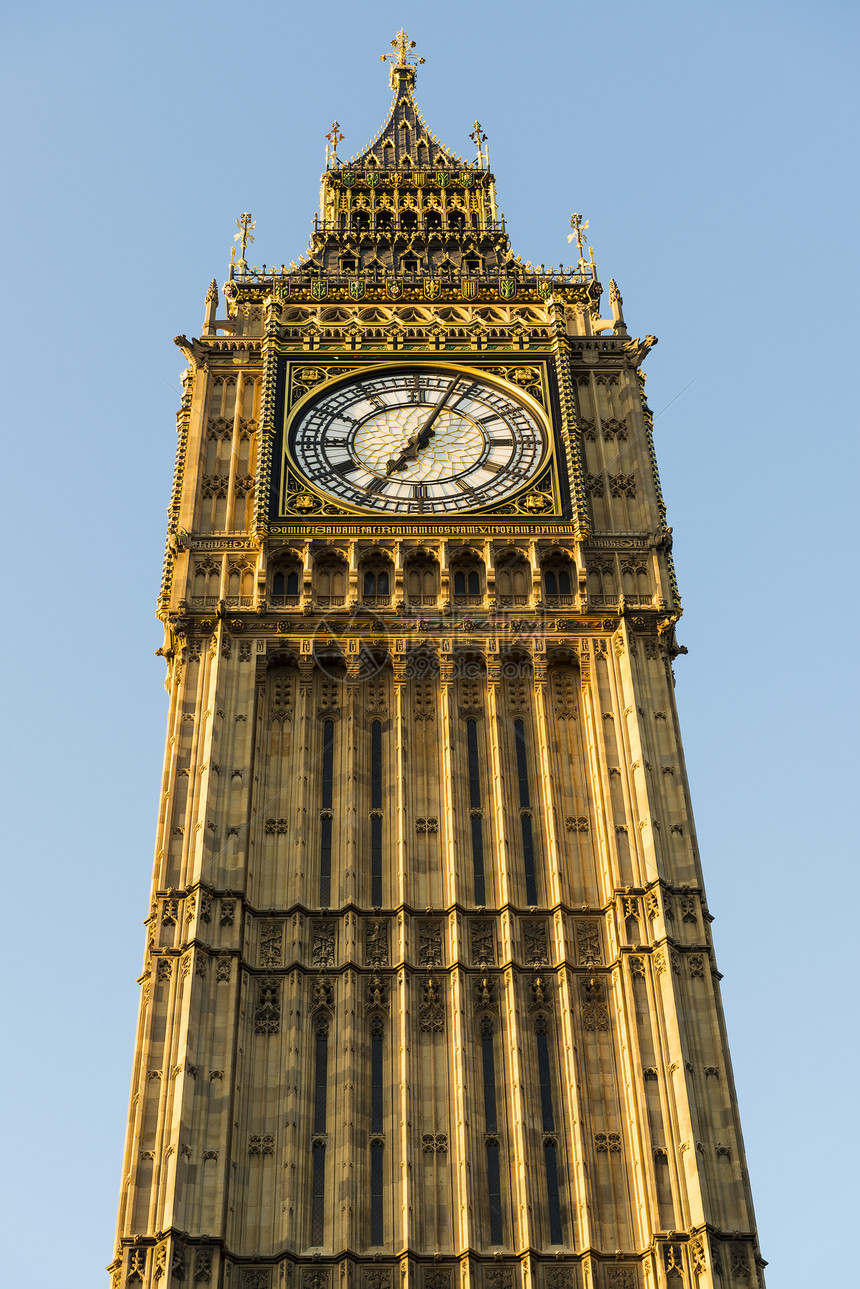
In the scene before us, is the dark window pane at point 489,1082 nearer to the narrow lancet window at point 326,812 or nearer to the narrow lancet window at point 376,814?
the narrow lancet window at point 376,814

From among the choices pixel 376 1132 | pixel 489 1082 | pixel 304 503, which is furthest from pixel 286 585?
pixel 376 1132

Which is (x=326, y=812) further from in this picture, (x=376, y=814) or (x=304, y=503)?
(x=304, y=503)

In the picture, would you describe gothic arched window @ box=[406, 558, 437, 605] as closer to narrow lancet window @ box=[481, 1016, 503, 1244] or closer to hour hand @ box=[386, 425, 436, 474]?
hour hand @ box=[386, 425, 436, 474]

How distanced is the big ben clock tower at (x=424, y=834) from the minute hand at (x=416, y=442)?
150 mm

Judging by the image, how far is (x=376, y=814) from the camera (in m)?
45.3

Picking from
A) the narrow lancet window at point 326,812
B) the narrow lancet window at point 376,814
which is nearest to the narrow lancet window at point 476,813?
the narrow lancet window at point 376,814

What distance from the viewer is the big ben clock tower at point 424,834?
125ft

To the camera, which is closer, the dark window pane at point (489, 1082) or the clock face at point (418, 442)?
the dark window pane at point (489, 1082)

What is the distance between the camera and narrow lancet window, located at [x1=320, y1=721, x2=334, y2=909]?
43.8m

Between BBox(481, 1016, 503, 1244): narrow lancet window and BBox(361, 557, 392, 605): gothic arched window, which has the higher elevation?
BBox(361, 557, 392, 605): gothic arched window

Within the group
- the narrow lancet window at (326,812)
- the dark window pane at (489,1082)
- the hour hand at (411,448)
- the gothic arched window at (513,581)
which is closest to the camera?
the dark window pane at (489,1082)

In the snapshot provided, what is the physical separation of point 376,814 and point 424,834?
1144 mm

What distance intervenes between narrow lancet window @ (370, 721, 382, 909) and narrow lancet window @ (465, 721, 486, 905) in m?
1.90

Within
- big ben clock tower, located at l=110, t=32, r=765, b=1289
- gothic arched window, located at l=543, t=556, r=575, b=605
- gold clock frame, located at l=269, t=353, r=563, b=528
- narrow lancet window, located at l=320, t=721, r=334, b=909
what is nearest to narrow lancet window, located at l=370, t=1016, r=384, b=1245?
big ben clock tower, located at l=110, t=32, r=765, b=1289
